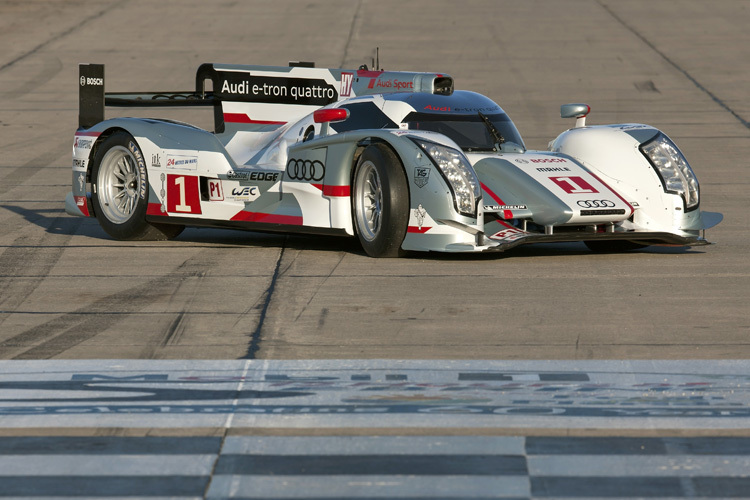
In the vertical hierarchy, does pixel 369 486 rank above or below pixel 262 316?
above

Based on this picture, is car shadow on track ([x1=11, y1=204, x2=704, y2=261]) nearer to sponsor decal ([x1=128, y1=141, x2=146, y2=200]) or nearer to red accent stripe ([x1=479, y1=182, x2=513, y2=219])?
sponsor decal ([x1=128, y1=141, x2=146, y2=200])

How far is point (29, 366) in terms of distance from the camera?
6.85m

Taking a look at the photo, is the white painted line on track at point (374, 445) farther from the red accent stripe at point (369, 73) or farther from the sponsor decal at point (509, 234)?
the red accent stripe at point (369, 73)

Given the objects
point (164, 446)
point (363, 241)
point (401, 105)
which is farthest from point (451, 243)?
point (164, 446)

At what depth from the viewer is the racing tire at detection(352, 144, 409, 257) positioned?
9.83 meters

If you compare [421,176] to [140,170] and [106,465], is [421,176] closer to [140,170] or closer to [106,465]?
[140,170]

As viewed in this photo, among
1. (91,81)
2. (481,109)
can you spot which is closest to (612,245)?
(481,109)

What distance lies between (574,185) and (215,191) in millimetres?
2953

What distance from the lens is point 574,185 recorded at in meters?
10.1

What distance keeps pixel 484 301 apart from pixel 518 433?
2.88 meters

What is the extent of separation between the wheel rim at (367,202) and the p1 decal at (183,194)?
1620 mm

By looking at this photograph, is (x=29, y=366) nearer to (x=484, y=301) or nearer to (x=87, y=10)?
(x=484, y=301)

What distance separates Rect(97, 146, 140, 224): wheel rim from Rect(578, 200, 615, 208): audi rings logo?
3.93 meters

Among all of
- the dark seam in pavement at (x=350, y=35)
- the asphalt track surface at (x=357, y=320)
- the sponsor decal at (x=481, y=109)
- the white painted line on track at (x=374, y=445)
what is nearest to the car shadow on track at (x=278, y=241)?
the asphalt track surface at (x=357, y=320)
